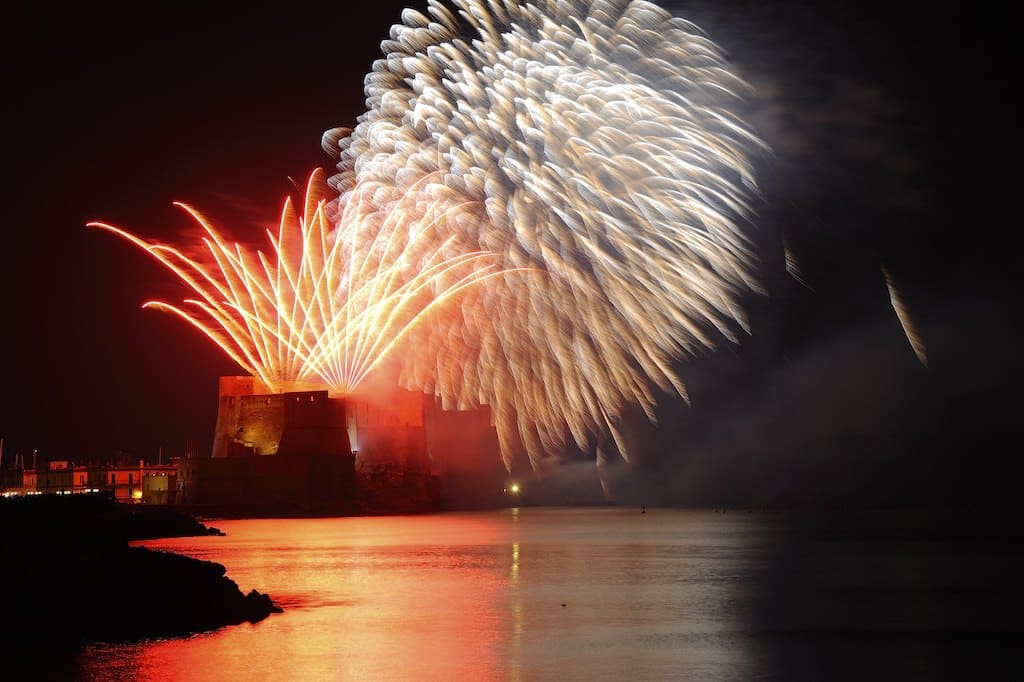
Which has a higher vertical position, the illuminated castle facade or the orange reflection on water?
the illuminated castle facade

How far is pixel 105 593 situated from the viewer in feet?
54.3

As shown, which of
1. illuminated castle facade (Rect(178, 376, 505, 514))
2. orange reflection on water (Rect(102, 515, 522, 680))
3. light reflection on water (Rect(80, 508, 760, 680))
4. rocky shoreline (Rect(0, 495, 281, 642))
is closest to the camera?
orange reflection on water (Rect(102, 515, 522, 680))

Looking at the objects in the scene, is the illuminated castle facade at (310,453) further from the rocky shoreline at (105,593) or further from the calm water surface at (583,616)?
the rocky shoreline at (105,593)

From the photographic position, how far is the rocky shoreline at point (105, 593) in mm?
16031

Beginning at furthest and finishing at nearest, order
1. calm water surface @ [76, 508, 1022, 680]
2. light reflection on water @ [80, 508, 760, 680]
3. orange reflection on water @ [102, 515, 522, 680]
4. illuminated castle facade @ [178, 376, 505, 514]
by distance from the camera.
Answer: illuminated castle facade @ [178, 376, 505, 514]
calm water surface @ [76, 508, 1022, 680]
light reflection on water @ [80, 508, 760, 680]
orange reflection on water @ [102, 515, 522, 680]

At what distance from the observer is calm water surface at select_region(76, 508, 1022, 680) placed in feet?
46.4

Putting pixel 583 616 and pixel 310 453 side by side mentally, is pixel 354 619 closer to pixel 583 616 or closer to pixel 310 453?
pixel 583 616

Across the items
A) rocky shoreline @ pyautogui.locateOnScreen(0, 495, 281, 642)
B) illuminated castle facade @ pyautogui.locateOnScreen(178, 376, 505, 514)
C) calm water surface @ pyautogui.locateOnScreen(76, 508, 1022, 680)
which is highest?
illuminated castle facade @ pyautogui.locateOnScreen(178, 376, 505, 514)

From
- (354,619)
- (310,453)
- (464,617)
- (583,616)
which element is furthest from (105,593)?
(310,453)

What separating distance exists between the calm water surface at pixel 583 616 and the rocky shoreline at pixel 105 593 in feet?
1.23

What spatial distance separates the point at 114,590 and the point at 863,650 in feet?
34.6

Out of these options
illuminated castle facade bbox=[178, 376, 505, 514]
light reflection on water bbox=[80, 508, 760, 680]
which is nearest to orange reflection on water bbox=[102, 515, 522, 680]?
light reflection on water bbox=[80, 508, 760, 680]

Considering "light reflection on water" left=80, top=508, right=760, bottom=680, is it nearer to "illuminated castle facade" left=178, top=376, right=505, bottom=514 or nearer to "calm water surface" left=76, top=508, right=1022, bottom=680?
"calm water surface" left=76, top=508, right=1022, bottom=680

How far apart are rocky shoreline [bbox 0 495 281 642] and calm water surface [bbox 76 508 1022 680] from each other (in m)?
0.37
